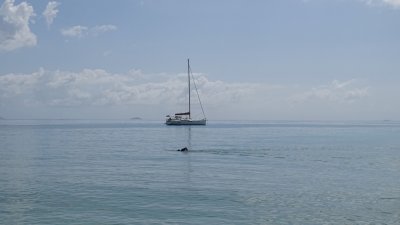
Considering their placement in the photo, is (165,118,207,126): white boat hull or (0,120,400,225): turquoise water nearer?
(0,120,400,225): turquoise water

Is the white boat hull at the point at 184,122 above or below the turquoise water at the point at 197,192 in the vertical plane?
above

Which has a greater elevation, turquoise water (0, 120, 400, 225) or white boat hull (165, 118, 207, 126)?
white boat hull (165, 118, 207, 126)

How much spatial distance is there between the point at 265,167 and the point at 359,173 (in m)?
9.45

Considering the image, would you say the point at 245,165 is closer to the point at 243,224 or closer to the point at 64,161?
the point at 64,161

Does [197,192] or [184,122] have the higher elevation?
[184,122]

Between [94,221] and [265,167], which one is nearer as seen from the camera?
[94,221]

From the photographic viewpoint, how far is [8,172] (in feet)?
141

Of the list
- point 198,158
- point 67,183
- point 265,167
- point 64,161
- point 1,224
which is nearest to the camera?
point 1,224

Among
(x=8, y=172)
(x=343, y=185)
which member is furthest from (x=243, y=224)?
(x=8, y=172)

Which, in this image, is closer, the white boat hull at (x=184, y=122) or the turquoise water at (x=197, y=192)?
the turquoise water at (x=197, y=192)

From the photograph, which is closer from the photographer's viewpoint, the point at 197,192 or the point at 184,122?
the point at 197,192

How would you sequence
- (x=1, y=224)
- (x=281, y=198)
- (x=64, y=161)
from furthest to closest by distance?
(x=64, y=161) < (x=281, y=198) < (x=1, y=224)

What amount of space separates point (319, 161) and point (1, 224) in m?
40.6

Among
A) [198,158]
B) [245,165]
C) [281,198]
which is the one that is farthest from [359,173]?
[198,158]
